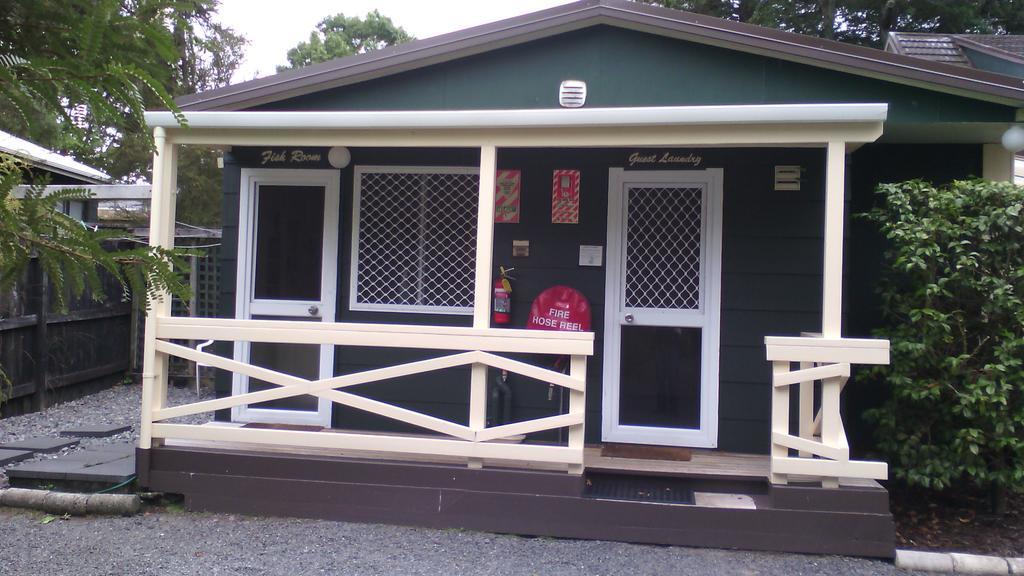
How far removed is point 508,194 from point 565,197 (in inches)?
16.3

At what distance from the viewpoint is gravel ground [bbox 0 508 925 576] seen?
426 cm

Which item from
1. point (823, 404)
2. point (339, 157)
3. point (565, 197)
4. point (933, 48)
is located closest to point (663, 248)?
point (565, 197)

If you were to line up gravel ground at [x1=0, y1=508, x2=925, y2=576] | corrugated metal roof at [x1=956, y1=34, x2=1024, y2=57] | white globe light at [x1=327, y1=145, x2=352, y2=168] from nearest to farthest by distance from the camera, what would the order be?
gravel ground at [x1=0, y1=508, x2=925, y2=576], white globe light at [x1=327, y1=145, x2=352, y2=168], corrugated metal roof at [x1=956, y1=34, x2=1024, y2=57]

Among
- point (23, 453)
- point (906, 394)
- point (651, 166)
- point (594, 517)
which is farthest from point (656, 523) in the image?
point (23, 453)

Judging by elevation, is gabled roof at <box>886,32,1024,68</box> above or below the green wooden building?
above

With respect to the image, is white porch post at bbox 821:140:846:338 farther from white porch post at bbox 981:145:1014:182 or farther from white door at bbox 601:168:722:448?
white porch post at bbox 981:145:1014:182

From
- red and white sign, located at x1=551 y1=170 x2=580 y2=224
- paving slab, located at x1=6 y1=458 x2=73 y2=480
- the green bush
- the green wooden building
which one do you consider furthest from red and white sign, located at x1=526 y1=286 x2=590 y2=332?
paving slab, located at x1=6 y1=458 x2=73 y2=480

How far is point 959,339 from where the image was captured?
4.93 metres

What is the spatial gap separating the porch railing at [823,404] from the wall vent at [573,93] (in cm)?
212

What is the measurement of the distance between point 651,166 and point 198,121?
9.76ft

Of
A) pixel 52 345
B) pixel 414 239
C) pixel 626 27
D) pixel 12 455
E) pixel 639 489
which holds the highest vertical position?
pixel 626 27

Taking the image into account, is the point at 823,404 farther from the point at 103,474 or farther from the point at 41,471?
the point at 41,471

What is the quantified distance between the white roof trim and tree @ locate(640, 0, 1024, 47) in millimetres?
17829

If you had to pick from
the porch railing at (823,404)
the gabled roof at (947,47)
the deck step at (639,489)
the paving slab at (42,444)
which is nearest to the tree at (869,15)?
the gabled roof at (947,47)
